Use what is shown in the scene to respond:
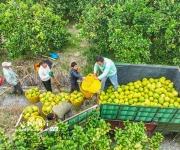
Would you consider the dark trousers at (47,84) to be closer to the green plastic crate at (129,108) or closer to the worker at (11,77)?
the worker at (11,77)

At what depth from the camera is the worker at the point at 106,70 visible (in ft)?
22.0

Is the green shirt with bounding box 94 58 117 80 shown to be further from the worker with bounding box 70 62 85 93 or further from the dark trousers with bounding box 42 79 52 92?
the dark trousers with bounding box 42 79 52 92

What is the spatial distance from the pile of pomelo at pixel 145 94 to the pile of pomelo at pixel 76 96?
38.8 inches

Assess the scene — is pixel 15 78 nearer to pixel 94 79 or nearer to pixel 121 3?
pixel 94 79

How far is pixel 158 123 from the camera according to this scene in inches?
263

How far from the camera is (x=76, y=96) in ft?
25.8

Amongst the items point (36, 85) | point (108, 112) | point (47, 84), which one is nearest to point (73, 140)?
point (108, 112)

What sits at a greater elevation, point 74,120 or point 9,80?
point 9,80

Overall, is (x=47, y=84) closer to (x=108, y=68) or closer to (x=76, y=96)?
(x=76, y=96)

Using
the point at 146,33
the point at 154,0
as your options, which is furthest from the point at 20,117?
the point at 154,0

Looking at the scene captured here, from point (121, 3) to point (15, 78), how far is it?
16.3 ft

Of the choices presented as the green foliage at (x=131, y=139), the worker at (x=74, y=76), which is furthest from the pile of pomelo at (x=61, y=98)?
the green foliage at (x=131, y=139)

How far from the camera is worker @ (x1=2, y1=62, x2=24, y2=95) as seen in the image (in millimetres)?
7464

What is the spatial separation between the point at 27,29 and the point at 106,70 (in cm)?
419
